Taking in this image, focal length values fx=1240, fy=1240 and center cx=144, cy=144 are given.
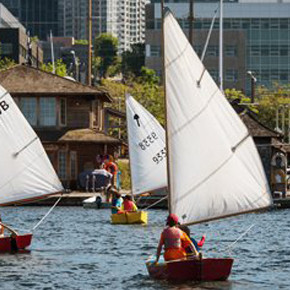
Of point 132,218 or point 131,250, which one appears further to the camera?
point 132,218

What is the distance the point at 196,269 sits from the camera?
28.6m

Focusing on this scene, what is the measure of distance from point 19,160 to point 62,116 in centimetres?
3771

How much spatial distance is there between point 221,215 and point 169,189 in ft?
4.50

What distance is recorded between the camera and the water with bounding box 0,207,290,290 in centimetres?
3055

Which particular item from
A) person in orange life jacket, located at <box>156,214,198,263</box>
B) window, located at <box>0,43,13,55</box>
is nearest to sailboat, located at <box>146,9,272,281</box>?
person in orange life jacket, located at <box>156,214,198,263</box>

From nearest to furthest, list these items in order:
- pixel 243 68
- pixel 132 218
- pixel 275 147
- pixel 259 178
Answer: pixel 259 178, pixel 132 218, pixel 275 147, pixel 243 68

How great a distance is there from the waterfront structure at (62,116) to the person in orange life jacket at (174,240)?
42.7 metres

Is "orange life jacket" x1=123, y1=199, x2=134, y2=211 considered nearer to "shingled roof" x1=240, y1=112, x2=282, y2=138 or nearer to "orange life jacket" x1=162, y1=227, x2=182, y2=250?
"orange life jacket" x1=162, y1=227, x2=182, y2=250

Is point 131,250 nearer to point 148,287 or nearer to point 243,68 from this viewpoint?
point 148,287

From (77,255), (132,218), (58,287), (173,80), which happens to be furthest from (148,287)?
(132,218)

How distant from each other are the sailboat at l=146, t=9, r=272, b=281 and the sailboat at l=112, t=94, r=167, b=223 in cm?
2599

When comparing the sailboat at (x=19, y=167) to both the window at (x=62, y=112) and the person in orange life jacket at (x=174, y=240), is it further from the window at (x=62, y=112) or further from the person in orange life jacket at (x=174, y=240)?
the window at (x=62, y=112)

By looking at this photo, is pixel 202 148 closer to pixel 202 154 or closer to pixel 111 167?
pixel 202 154

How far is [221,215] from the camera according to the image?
29266 mm
